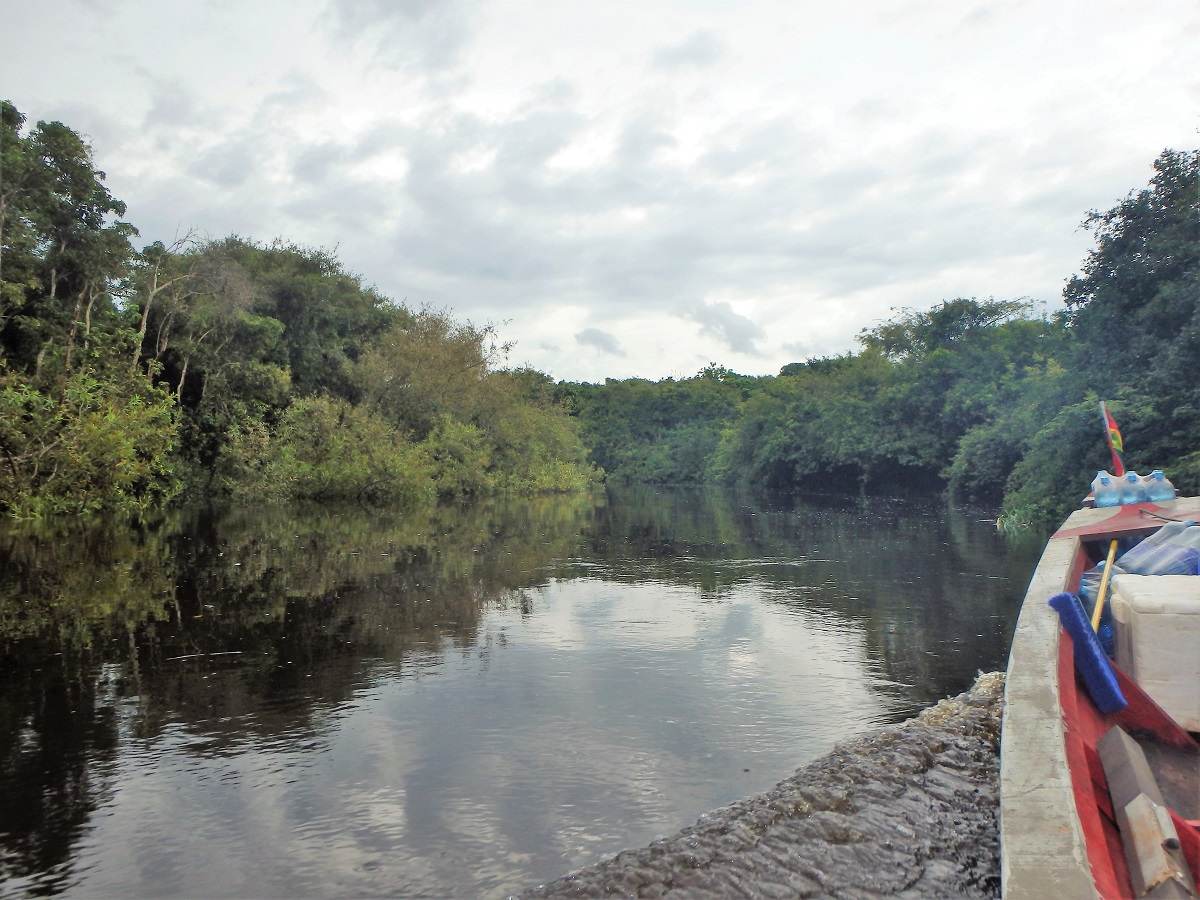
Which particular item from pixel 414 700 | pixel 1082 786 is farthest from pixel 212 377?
pixel 1082 786

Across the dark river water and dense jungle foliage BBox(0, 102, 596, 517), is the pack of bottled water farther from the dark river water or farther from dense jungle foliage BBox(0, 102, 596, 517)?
dense jungle foliage BBox(0, 102, 596, 517)

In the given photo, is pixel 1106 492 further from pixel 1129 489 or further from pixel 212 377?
pixel 212 377

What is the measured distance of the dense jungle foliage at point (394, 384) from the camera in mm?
15586

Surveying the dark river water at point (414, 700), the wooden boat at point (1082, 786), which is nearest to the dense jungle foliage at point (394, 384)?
the dark river water at point (414, 700)

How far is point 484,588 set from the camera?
10617mm

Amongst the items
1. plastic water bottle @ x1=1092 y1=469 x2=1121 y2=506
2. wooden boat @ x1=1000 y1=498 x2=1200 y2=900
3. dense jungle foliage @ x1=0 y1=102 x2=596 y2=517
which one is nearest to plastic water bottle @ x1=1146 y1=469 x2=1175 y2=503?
plastic water bottle @ x1=1092 y1=469 x2=1121 y2=506

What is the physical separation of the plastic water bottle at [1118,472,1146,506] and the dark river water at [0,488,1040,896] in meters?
1.54

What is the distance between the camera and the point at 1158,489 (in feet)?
29.4

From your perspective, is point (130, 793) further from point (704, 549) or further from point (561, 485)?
point (561, 485)

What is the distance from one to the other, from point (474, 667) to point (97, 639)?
10.4ft

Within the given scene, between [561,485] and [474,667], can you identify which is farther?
[561,485]

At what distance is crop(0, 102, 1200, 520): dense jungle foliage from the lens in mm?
15586

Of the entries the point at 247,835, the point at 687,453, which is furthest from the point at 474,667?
the point at 687,453

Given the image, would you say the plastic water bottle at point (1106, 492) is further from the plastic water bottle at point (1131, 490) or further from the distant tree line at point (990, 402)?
the distant tree line at point (990, 402)
